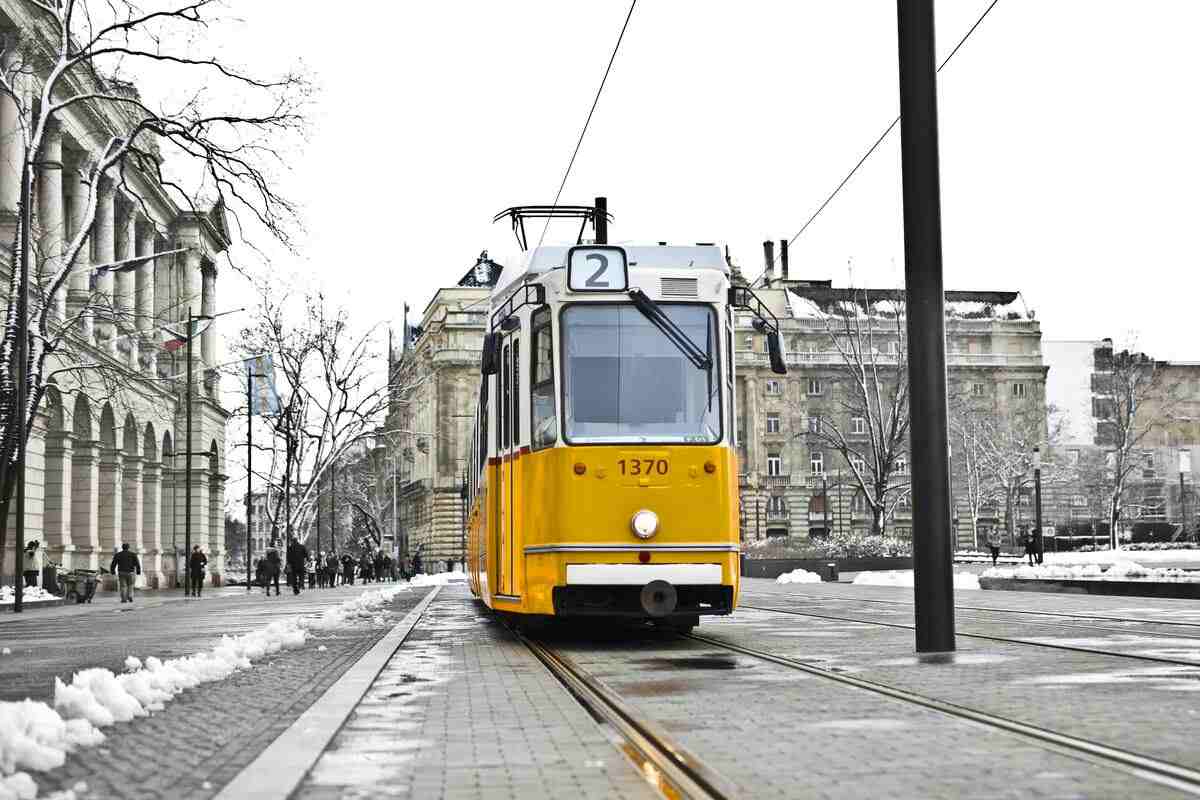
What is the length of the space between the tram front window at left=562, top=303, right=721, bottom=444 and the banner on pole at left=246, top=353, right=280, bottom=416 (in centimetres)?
3476

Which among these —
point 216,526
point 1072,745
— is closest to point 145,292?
point 216,526

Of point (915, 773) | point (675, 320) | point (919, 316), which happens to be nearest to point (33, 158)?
point (675, 320)

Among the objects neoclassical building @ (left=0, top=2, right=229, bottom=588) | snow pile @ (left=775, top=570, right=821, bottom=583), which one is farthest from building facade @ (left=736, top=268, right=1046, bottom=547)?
snow pile @ (left=775, top=570, right=821, bottom=583)

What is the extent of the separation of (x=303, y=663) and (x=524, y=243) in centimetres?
929

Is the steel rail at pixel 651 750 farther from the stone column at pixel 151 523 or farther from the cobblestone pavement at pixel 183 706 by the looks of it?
the stone column at pixel 151 523

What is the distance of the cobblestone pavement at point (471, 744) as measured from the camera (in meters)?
6.52

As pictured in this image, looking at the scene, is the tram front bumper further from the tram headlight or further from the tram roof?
the tram roof

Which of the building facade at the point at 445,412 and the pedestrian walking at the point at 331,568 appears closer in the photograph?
the pedestrian walking at the point at 331,568

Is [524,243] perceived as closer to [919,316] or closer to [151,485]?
[919,316]

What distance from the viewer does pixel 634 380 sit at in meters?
15.0

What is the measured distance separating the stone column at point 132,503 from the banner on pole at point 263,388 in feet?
14.9

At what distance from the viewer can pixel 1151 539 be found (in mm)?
95000

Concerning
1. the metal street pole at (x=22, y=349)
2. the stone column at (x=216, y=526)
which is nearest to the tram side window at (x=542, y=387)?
the metal street pole at (x=22, y=349)

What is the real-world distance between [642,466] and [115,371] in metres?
19.9
